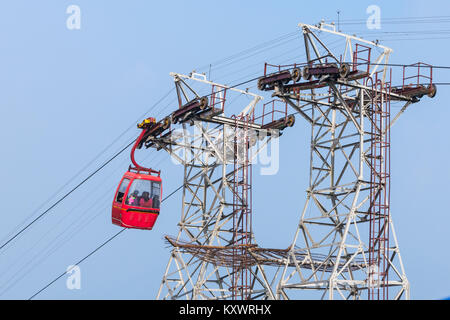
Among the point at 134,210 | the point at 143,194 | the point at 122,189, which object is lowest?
the point at 134,210

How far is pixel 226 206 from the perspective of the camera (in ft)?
188

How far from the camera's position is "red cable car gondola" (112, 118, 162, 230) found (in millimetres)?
52438

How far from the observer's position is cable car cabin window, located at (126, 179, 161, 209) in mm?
52438

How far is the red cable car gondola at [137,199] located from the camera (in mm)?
52438

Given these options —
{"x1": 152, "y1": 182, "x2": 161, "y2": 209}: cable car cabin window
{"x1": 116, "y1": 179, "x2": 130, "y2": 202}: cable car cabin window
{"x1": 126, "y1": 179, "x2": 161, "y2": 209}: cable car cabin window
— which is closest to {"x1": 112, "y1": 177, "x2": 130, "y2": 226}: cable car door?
{"x1": 116, "y1": 179, "x2": 130, "y2": 202}: cable car cabin window

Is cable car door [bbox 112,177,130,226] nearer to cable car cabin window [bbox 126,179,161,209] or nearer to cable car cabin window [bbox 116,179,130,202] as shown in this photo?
cable car cabin window [bbox 116,179,130,202]

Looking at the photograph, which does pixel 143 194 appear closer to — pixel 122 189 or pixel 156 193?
pixel 156 193

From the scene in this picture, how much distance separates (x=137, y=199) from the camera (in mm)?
52625

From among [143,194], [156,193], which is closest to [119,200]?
[143,194]

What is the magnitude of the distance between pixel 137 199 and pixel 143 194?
0.41m

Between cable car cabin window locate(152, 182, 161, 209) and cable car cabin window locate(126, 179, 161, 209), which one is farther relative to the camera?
cable car cabin window locate(152, 182, 161, 209)
